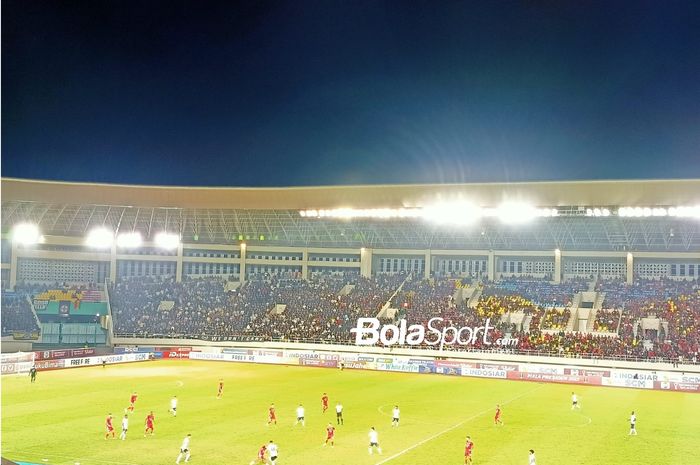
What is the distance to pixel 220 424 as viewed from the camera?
31.4m

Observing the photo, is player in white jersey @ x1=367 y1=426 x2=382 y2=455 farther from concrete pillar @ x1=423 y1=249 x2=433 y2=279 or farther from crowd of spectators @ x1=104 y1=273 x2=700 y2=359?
concrete pillar @ x1=423 y1=249 x2=433 y2=279

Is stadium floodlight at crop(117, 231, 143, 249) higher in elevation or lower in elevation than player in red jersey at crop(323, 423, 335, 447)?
higher

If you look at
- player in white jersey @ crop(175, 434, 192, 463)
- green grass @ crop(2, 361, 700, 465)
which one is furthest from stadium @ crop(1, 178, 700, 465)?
player in white jersey @ crop(175, 434, 192, 463)

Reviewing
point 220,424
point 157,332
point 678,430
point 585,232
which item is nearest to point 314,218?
point 157,332

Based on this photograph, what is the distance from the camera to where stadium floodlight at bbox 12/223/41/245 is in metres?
61.1

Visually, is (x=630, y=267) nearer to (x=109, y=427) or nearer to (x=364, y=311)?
(x=364, y=311)

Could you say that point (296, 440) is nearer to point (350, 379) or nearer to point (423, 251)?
point (350, 379)

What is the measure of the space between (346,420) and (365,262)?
39721mm

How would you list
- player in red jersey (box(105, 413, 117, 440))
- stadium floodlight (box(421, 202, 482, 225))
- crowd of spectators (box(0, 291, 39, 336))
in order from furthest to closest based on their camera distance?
crowd of spectators (box(0, 291, 39, 336)), stadium floodlight (box(421, 202, 482, 225)), player in red jersey (box(105, 413, 117, 440))

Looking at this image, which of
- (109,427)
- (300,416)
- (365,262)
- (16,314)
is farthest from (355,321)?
(109,427)

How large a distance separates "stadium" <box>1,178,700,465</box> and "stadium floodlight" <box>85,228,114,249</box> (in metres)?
0.27

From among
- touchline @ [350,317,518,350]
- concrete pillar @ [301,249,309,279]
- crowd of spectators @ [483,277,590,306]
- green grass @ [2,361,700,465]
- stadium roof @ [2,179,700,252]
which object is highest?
stadium roof @ [2,179,700,252]

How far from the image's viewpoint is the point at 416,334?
58938 millimetres

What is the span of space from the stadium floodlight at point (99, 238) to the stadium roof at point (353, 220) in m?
1.38
